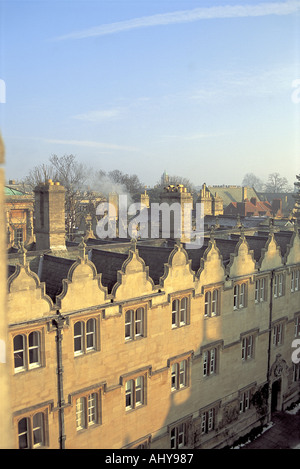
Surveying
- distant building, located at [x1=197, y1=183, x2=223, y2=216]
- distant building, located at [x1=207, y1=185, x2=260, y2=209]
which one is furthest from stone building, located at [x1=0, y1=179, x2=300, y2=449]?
distant building, located at [x1=207, y1=185, x2=260, y2=209]

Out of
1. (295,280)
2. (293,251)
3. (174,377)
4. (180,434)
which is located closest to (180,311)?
(174,377)

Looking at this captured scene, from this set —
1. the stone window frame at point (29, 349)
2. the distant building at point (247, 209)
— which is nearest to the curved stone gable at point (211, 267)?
the stone window frame at point (29, 349)

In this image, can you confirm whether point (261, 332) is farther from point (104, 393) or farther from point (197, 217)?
point (197, 217)

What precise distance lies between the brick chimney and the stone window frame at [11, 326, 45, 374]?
7.02m

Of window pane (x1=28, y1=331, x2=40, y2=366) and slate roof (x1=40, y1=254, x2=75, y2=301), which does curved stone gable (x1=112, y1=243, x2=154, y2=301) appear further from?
window pane (x1=28, y1=331, x2=40, y2=366)

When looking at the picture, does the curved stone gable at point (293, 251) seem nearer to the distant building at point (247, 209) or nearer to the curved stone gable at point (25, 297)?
the curved stone gable at point (25, 297)

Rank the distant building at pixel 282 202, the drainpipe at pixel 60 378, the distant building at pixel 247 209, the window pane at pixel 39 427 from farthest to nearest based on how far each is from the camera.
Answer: the distant building at pixel 282 202 < the distant building at pixel 247 209 < the window pane at pixel 39 427 < the drainpipe at pixel 60 378

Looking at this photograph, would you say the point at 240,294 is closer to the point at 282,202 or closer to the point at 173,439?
the point at 173,439

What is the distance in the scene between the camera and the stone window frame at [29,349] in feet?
52.4

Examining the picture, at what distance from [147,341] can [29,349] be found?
5.98 metres

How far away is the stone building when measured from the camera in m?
16.6

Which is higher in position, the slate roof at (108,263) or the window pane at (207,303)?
the slate roof at (108,263)

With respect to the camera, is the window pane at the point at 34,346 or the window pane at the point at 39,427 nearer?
the window pane at the point at 34,346

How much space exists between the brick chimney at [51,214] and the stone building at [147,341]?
121 millimetres
